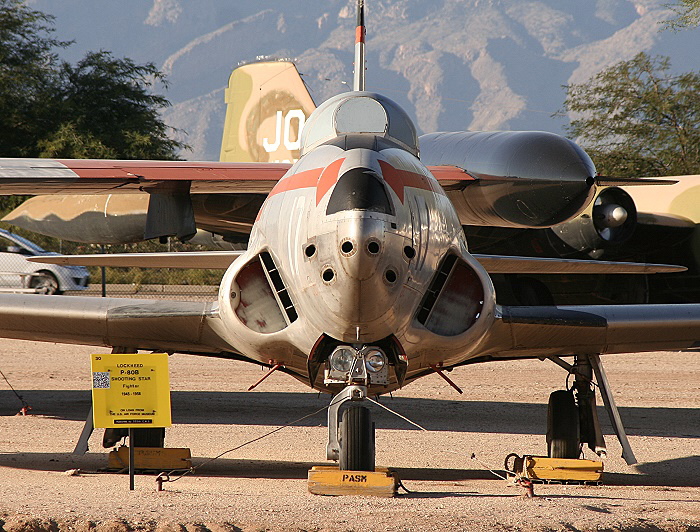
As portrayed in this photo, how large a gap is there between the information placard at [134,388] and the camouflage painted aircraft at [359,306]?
63cm

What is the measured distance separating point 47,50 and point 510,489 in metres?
46.4

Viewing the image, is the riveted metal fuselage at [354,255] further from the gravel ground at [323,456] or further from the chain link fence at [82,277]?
the chain link fence at [82,277]

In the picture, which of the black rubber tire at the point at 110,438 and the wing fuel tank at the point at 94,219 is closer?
the black rubber tire at the point at 110,438

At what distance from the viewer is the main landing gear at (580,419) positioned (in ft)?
27.7

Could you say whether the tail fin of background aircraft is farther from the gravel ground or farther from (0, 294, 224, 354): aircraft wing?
(0, 294, 224, 354): aircraft wing

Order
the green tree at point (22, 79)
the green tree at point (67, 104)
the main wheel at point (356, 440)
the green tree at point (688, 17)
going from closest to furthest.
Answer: the main wheel at point (356, 440), the green tree at point (688, 17), the green tree at point (67, 104), the green tree at point (22, 79)

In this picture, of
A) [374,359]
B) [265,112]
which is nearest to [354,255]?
[374,359]

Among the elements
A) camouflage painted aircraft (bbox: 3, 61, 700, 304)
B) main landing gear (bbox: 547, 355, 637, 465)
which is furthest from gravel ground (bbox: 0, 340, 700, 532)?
camouflage painted aircraft (bbox: 3, 61, 700, 304)

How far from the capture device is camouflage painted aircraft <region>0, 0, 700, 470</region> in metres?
6.15

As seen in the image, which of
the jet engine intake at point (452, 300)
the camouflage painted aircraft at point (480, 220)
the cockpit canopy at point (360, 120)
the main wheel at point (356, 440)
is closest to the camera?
the main wheel at point (356, 440)

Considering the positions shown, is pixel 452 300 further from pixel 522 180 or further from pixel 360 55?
pixel 522 180

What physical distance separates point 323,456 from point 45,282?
17543 millimetres

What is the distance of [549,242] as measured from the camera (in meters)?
17.4

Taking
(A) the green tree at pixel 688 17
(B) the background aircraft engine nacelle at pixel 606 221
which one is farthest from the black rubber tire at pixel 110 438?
(A) the green tree at pixel 688 17
